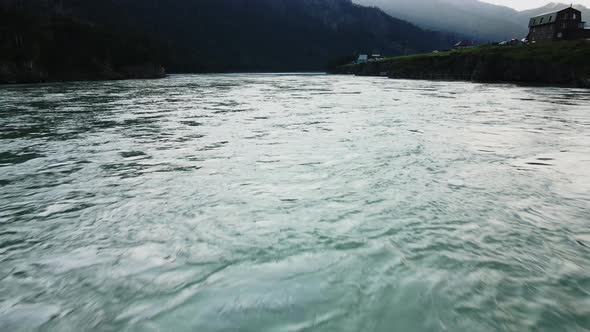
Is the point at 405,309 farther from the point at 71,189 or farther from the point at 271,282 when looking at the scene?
the point at 71,189

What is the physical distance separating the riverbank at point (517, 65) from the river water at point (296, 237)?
5412cm

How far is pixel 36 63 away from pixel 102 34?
38606mm

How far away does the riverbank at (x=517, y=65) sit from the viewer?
173 feet

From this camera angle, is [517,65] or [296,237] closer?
[296,237]

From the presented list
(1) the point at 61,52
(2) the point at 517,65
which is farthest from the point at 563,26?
(1) the point at 61,52

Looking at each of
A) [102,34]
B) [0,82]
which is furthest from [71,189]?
[102,34]

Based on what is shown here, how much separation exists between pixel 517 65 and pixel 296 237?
73152 mm

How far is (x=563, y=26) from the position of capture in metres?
90.0

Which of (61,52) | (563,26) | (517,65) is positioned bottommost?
(517,65)

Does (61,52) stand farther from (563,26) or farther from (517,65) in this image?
(563,26)

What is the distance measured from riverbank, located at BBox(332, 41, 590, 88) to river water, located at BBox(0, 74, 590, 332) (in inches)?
2131

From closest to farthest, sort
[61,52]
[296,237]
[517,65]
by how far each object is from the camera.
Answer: [296,237], [517,65], [61,52]

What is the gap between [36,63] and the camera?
88000 mm

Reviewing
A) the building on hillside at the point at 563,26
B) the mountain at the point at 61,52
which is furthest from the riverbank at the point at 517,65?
the mountain at the point at 61,52
